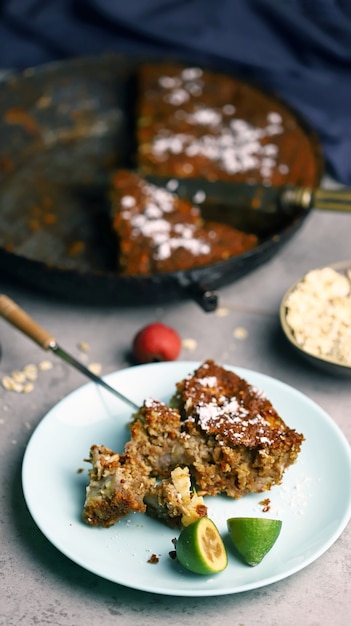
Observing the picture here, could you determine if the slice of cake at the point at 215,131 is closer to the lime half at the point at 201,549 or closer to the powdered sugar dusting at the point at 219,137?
the powdered sugar dusting at the point at 219,137

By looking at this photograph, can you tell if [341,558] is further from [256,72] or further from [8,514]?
[256,72]

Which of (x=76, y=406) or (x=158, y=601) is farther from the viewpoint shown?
(x=76, y=406)

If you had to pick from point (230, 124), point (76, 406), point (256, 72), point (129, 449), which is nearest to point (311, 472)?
point (129, 449)

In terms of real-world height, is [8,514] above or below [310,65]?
below

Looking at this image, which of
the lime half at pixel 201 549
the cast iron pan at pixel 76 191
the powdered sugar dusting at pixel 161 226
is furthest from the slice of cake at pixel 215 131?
the lime half at pixel 201 549

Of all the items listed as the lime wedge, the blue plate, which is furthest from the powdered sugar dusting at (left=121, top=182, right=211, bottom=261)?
the lime wedge

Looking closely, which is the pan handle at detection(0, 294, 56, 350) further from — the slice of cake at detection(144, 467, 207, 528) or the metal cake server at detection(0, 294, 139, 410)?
the slice of cake at detection(144, 467, 207, 528)

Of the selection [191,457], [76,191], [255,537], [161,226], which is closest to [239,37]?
[76,191]
